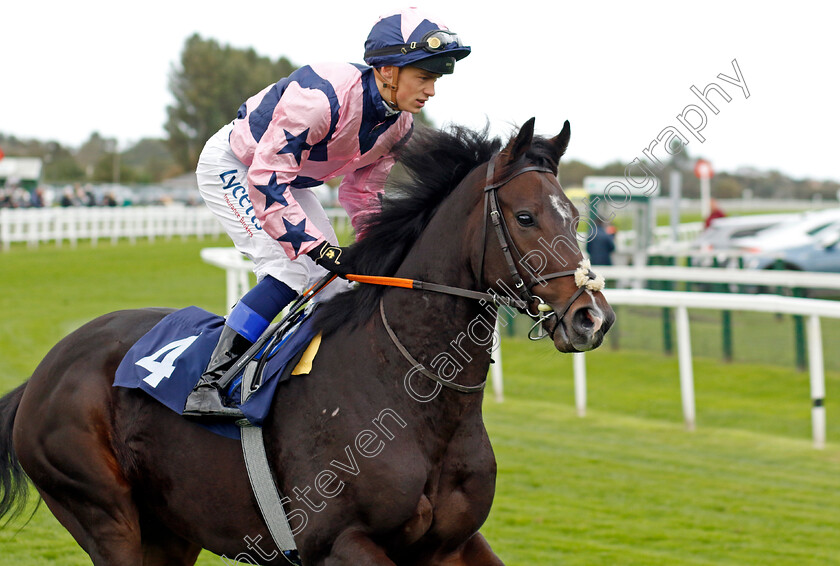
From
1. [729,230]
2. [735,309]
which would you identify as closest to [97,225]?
[729,230]

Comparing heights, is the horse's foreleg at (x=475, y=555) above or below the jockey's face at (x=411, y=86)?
below

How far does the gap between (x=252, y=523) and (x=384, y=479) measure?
57cm

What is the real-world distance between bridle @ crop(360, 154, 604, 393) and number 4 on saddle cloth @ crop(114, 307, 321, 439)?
0.32m

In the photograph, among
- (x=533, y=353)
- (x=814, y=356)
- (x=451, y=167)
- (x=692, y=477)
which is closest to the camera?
(x=451, y=167)

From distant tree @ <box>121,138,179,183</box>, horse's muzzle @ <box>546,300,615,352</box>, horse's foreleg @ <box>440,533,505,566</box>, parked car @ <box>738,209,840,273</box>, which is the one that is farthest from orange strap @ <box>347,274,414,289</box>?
distant tree @ <box>121,138,179,183</box>

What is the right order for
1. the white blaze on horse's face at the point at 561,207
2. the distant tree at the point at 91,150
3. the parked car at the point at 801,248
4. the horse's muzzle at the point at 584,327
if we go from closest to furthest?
the horse's muzzle at the point at 584,327 → the white blaze on horse's face at the point at 561,207 → the parked car at the point at 801,248 → the distant tree at the point at 91,150

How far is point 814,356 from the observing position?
6336 millimetres

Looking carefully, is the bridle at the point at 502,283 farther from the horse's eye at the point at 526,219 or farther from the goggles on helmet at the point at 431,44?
the goggles on helmet at the point at 431,44

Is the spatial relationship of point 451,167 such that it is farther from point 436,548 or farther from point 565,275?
point 436,548

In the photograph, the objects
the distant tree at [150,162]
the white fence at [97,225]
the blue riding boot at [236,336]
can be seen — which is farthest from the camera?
the distant tree at [150,162]

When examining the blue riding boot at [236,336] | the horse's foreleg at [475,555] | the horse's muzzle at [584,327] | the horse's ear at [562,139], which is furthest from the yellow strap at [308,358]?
the horse's ear at [562,139]

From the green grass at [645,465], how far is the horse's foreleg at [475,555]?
66 centimetres

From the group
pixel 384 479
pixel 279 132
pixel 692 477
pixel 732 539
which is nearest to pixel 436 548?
pixel 384 479

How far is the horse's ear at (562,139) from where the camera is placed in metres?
2.74
